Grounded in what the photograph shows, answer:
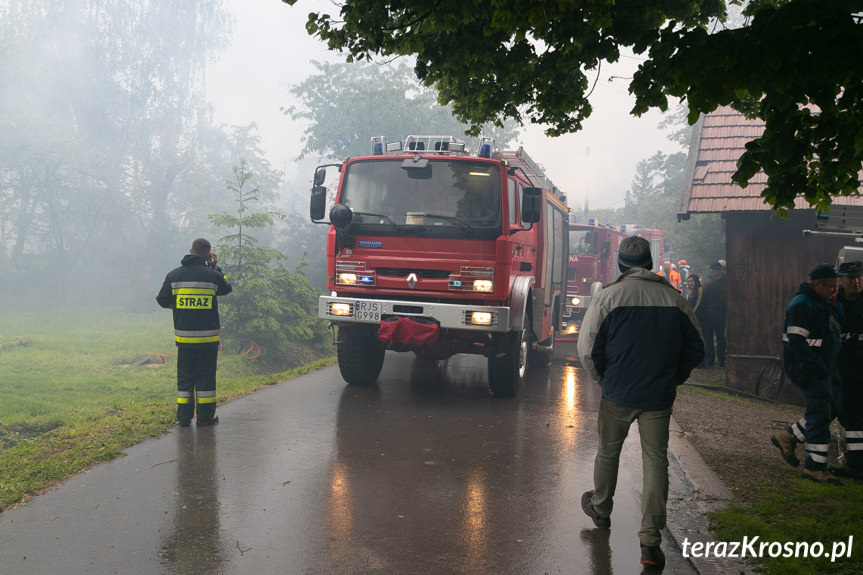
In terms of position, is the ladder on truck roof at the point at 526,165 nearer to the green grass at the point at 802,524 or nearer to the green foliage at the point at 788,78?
the green foliage at the point at 788,78

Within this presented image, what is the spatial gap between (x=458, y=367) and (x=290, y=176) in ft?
409

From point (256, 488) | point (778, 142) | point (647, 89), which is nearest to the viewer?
point (778, 142)

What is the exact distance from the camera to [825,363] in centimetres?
568

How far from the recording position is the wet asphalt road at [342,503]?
13.5ft

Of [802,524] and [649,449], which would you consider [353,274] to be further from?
[802,524]

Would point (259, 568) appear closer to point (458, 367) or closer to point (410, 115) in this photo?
point (458, 367)

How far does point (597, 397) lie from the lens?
32.3 ft

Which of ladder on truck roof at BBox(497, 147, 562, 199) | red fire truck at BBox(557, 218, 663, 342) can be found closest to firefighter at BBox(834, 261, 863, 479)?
ladder on truck roof at BBox(497, 147, 562, 199)

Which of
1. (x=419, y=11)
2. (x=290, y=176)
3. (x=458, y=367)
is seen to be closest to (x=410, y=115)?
(x=458, y=367)

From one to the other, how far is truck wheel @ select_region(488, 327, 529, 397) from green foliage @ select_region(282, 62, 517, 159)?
1015 inches

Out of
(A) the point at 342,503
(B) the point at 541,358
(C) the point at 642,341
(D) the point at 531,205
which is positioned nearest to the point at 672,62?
(C) the point at 642,341

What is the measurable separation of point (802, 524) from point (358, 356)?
6167mm

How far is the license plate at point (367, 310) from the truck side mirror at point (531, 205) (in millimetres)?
2157

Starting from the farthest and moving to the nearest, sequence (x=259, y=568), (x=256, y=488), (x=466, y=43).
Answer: (x=466, y=43)
(x=256, y=488)
(x=259, y=568)
